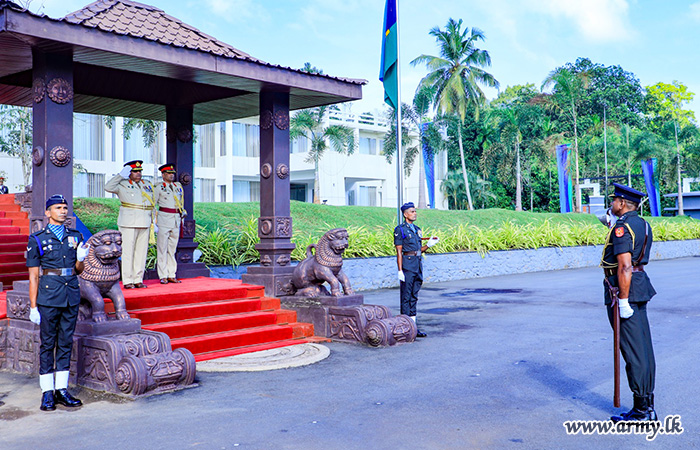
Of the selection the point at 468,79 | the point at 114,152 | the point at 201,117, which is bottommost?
the point at 201,117

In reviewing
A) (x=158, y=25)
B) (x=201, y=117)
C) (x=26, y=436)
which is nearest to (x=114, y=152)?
(x=201, y=117)

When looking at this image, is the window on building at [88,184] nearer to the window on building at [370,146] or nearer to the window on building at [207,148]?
the window on building at [207,148]

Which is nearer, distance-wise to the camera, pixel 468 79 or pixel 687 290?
pixel 687 290

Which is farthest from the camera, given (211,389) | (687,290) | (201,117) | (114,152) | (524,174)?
(524,174)

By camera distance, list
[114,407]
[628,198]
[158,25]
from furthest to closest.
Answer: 1. [158,25]
2. [114,407]
3. [628,198]

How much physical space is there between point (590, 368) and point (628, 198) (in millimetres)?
2456

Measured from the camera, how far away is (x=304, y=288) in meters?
8.89

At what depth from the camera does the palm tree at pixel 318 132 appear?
30.2 metres

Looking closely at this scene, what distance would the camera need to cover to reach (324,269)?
8617 mm

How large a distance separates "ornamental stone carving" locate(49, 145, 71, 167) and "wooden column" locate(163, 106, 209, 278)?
3591 millimetres

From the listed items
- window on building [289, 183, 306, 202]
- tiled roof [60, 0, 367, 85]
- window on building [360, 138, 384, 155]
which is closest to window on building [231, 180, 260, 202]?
window on building [289, 183, 306, 202]

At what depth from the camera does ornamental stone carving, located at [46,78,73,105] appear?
7.03 meters

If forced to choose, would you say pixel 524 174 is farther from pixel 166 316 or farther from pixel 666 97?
pixel 166 316

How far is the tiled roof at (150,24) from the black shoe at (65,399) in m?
4.07
